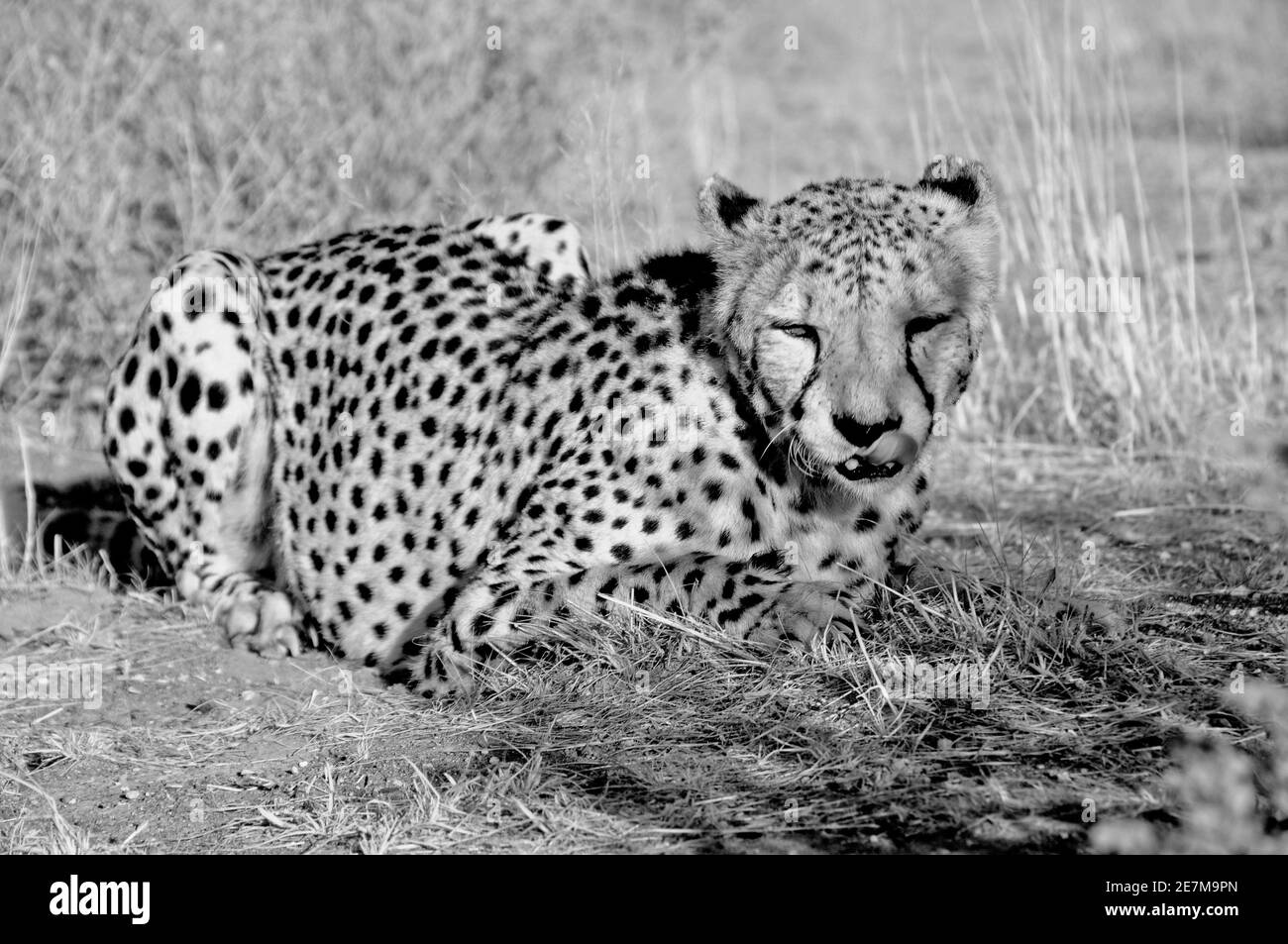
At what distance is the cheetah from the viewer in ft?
12.4

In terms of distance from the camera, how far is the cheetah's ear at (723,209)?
4.03 meters

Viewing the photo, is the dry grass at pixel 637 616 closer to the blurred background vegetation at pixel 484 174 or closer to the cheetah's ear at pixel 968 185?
the blurred background vegetation at pixel 484 174

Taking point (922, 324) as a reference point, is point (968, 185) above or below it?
above

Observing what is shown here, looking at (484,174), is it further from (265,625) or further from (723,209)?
(723,209)

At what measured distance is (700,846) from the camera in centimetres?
325

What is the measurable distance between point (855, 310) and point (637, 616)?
35.6 inches

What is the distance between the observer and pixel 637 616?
13.2ft

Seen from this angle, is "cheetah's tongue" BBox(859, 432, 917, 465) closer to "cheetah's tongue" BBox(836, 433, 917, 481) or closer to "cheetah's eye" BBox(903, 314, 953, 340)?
"cheetah's tongue" BBox(836, 433, 917, 481)

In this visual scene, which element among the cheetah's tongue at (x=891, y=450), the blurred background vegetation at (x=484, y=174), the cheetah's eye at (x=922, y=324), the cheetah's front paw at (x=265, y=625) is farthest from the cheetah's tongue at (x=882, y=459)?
the blurred background vegetation at (x=484, y=174)

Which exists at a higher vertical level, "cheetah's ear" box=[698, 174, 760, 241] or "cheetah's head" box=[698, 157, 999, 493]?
"cheetah's ear" box=[698, 174, 760, 241]

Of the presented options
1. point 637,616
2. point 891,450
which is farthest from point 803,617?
point 891,450

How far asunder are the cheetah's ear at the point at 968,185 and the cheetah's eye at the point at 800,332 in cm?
59

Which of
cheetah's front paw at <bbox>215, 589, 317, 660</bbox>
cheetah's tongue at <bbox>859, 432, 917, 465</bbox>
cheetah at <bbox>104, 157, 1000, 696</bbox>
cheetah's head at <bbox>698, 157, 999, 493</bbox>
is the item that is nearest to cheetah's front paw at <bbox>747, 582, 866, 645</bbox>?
cheetah at <bbox>104, 157, 1000, 696</bbox>

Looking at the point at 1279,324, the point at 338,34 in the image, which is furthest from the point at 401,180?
the point at 1279,324
